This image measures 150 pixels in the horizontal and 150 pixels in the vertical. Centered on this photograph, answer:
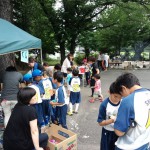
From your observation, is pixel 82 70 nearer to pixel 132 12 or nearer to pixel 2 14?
pixel 2 14

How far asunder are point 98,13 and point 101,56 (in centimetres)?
316

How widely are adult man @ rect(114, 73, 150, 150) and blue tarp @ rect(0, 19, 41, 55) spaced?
2879 mm

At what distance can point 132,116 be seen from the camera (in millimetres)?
2449

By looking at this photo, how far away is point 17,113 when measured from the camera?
335 cm

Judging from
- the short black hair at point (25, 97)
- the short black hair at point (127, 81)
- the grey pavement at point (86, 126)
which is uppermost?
the short black hair at point (127, 81)

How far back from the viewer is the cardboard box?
377 centimetres

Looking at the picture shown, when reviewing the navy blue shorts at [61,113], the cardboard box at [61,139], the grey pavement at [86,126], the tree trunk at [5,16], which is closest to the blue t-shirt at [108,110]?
the cardboard box at [61,139]

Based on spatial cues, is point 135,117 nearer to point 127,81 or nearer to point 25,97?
point 127,81

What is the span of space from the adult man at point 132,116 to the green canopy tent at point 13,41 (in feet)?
9.43

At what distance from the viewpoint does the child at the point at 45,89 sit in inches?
207

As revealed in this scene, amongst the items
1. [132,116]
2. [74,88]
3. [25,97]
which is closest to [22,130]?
[25,97]

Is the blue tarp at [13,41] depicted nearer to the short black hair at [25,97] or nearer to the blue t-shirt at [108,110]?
the short black hair at [25,97]

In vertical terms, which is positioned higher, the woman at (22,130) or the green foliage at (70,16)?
the green foliage at (70,16)

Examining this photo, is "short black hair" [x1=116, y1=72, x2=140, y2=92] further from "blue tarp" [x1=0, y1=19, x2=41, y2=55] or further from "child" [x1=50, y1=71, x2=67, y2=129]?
"blue tarp" [x1=0, y1=19, x2=41, y2=55]
